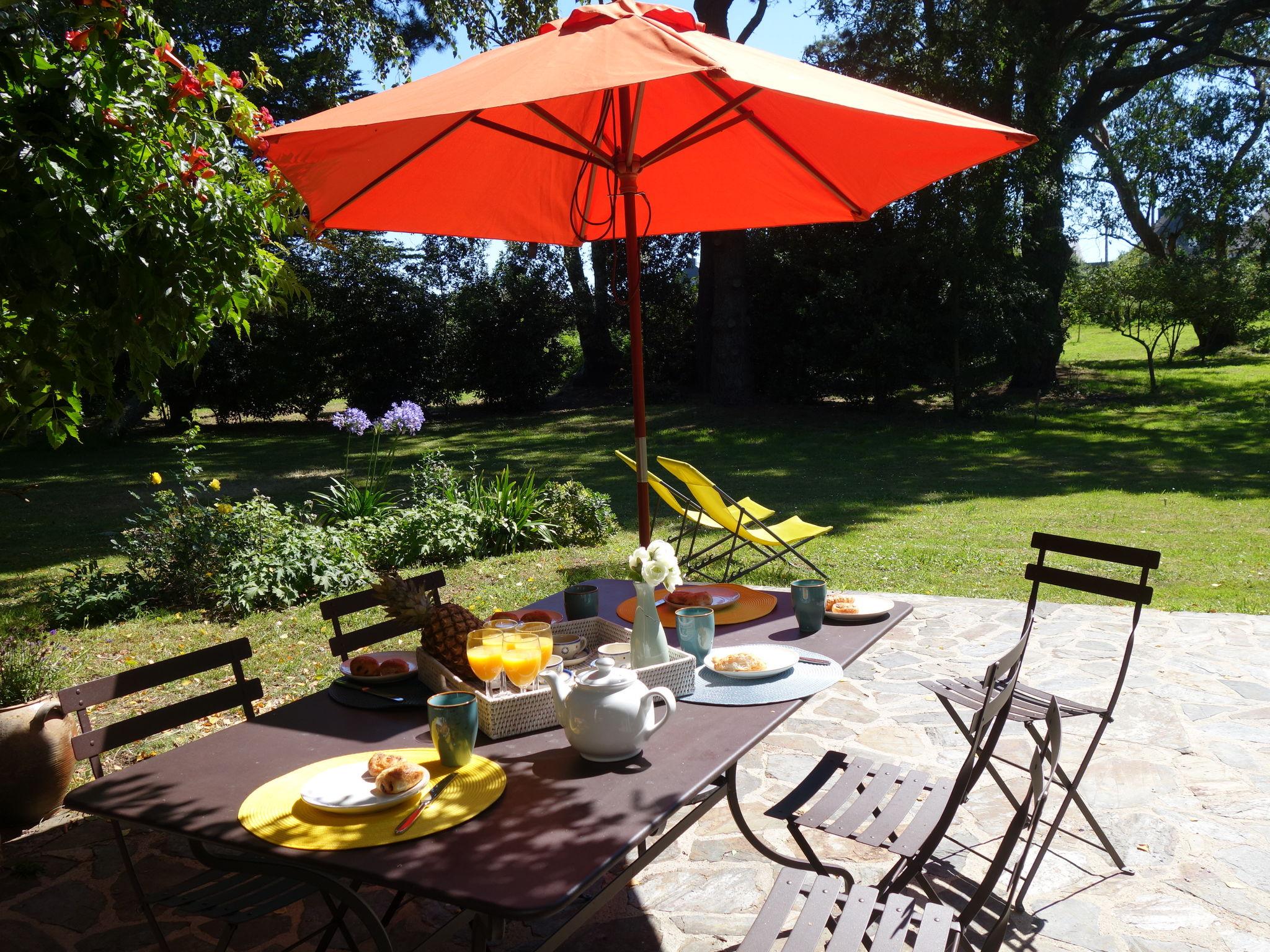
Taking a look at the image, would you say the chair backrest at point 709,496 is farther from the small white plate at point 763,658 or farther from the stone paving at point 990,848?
the small white plate at point 763,658

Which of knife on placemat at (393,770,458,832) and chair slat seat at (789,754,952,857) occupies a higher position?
knife on placemat at (393,770,458,832)

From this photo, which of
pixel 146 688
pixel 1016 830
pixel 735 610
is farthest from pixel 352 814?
pixel 735 610

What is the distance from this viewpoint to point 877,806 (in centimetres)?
273

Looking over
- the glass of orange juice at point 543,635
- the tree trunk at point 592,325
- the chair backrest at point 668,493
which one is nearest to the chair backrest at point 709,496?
the chair backrest at point 668,493

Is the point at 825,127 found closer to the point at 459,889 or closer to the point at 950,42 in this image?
the point at 459,889

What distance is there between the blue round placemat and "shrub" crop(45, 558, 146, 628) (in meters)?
5.01

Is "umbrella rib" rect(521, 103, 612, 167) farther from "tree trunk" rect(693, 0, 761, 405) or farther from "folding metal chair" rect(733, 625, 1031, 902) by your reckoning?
"tree trunk" rect(693, 0, 761, 405)

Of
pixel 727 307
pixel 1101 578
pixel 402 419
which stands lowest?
pixel 1101 578

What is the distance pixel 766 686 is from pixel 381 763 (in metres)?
1.04

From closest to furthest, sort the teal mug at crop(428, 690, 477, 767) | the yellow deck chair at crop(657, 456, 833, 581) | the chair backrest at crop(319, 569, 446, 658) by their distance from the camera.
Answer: the teal mug at crop(428, 690, 477, 767)
the chair backrest at crop(319, 569, 446, 658)
the yellow deck chair at crop(657, 456, 833, 581)

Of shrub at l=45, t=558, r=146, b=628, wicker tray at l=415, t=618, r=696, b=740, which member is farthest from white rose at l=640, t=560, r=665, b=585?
shrub at l=45, t=558, r=146, b=628

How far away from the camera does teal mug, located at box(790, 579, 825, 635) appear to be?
3074mm

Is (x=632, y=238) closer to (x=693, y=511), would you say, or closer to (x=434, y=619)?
(x=434, y=619)

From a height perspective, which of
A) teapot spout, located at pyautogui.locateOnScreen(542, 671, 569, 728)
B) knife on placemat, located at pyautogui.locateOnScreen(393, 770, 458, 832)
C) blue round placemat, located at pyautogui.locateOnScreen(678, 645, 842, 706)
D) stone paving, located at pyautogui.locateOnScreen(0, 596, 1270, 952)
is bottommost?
stone paving, located at pyautogui.locateOnScreen(0, 596, 1270, 952)
